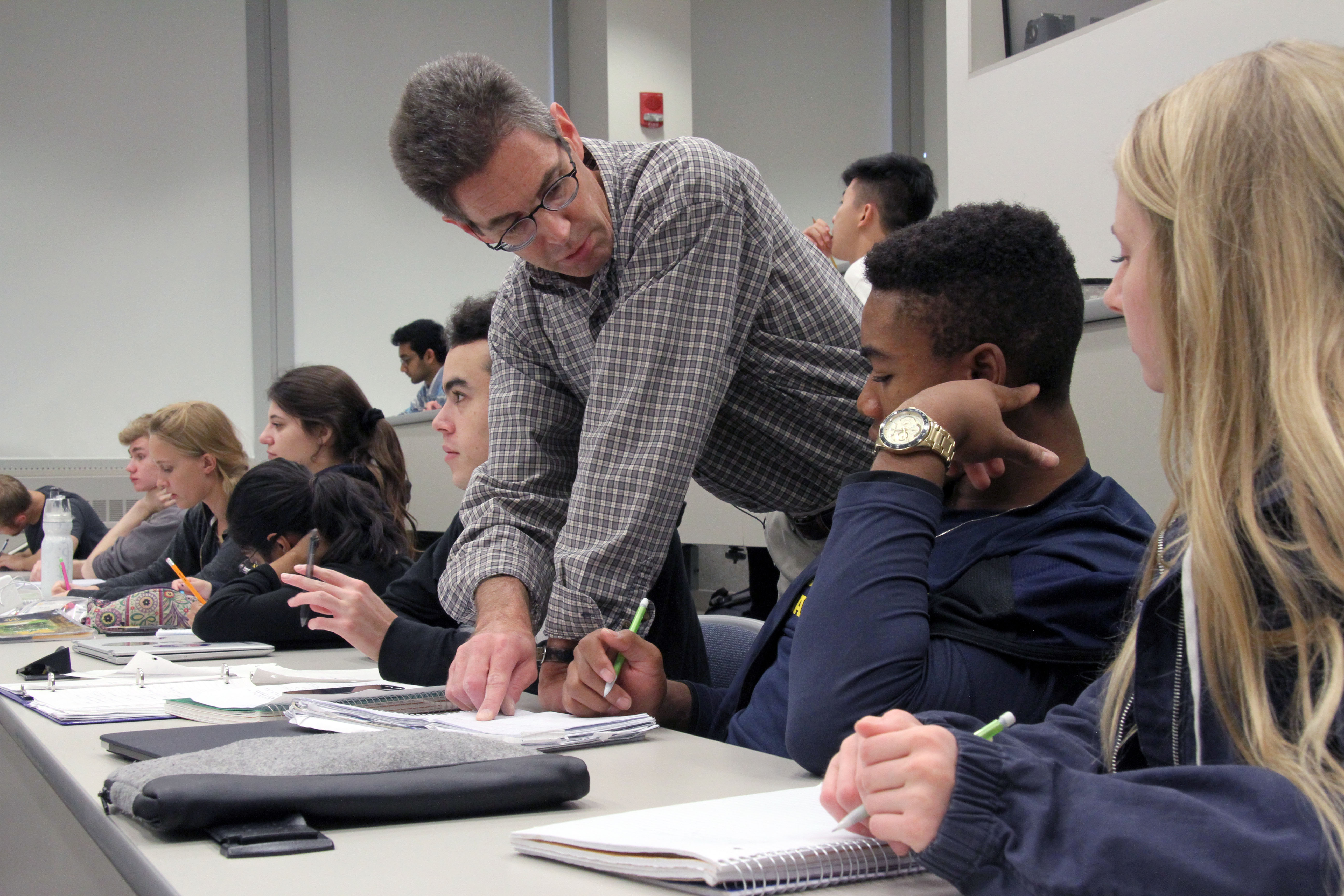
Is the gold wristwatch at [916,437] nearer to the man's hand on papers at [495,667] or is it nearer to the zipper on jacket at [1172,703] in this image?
the zipper on jacket at [1172,703]

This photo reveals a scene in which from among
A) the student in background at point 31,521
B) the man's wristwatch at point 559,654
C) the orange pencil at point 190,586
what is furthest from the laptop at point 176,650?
the student in background at point 31,521

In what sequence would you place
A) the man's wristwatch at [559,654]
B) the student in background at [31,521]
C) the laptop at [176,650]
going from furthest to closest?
the student in background at [31,521] → the laptop at [176,650] → the man's wristwatch at [559,654]

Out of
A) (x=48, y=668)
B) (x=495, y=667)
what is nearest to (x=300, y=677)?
(x=48, y=668)

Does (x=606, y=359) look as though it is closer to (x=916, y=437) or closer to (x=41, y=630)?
(x=916, y=437)

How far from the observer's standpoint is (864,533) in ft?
3.07

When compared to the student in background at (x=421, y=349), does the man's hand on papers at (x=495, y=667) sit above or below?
below

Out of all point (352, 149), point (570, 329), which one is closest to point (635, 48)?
point (352, 149)

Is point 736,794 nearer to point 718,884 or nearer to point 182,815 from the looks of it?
point 718,884

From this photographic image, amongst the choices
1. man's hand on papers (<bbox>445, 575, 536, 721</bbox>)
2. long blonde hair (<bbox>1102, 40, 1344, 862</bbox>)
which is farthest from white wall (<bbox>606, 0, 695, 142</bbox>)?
long blonde hair (<bbox>1102, 40, 1344, 862</bbox>)

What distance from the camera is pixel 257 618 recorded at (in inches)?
78.9

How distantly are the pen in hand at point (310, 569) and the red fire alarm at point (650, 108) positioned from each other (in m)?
3.92

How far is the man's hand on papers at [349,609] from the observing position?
1.48 meters

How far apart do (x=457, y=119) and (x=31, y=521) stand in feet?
14.0

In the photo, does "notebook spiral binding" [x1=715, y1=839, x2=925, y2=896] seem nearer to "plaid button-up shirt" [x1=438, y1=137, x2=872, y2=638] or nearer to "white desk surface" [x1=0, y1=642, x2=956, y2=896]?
"white desk surface" [x1=0, y1=642, x2=956, y2=896]
